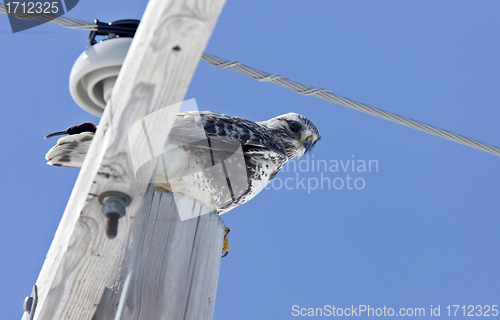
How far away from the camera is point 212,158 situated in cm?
315

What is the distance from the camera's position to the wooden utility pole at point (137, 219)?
1.29 m

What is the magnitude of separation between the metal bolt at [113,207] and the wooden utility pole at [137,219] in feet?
0.05

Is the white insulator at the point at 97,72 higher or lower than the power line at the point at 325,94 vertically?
lower

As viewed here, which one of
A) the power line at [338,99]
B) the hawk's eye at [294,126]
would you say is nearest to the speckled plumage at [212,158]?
the power line at [338,99]

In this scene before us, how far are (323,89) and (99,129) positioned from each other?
1373mm

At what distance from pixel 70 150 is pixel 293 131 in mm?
3028

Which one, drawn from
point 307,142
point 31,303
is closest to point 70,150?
point 31,303

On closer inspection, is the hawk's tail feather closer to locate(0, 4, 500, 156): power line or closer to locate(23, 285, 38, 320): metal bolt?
locate(0, 4, 500, 156): power line

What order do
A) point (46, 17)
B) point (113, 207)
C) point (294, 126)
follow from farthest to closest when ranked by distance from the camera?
point (294, 126), point (46, 17), point (113, 207)

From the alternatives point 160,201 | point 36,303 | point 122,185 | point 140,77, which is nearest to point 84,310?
point 36,303

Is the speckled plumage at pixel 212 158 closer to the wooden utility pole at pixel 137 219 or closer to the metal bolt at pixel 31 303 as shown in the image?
the wooden utility pole at pixel 137 219

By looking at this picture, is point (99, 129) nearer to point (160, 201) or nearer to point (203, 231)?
point (160, 201)

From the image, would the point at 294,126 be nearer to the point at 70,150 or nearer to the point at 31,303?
the point at 70,150

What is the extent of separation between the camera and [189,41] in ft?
4.23
